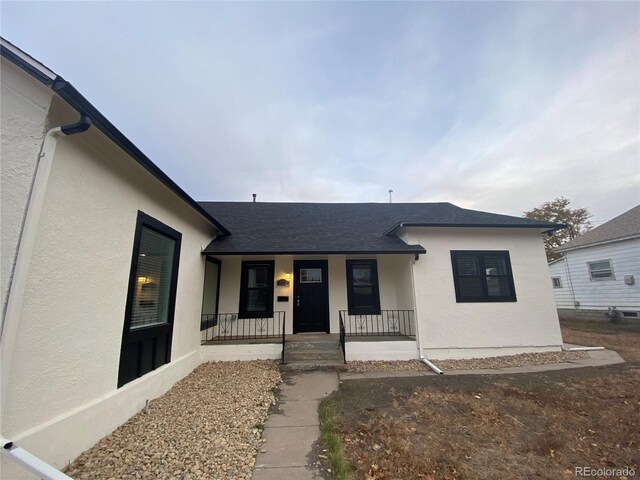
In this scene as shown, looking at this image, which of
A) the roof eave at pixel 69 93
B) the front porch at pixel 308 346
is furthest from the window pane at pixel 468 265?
the roof eave at pixel 69 93

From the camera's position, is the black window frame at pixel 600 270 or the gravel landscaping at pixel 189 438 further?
the black window frame at pixel 600 270

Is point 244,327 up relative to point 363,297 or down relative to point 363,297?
down

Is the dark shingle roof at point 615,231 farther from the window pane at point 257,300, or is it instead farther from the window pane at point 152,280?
the window pane at point 152,280

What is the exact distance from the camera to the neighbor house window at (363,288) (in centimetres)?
803

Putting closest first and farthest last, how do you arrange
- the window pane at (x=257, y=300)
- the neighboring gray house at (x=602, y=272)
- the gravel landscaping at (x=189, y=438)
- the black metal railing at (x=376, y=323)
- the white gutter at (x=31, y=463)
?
the white gutter at (x=31, y=463) < the gravel landscaping at (x=189, y=438) < the black metal railing at (x=376, y=323) < the window pane at (x=257, y=300) < the neighboring gray house at (x=602, y=272)

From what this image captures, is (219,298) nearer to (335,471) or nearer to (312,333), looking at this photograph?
(312,333)

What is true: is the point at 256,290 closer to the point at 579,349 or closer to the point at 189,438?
the point at 189,438

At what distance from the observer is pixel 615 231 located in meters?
11.4

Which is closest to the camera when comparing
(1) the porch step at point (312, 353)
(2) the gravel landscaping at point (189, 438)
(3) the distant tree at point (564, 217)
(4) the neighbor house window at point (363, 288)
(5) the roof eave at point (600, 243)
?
(2) the gravel landscaping at point (189, 438)

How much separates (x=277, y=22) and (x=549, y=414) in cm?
1103

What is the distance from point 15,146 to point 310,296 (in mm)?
6924

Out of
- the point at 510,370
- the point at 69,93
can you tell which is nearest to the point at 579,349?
the point at 510,370

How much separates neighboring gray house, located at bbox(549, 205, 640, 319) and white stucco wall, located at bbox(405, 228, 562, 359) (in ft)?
25.2

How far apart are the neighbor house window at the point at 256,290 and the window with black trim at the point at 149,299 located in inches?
117
